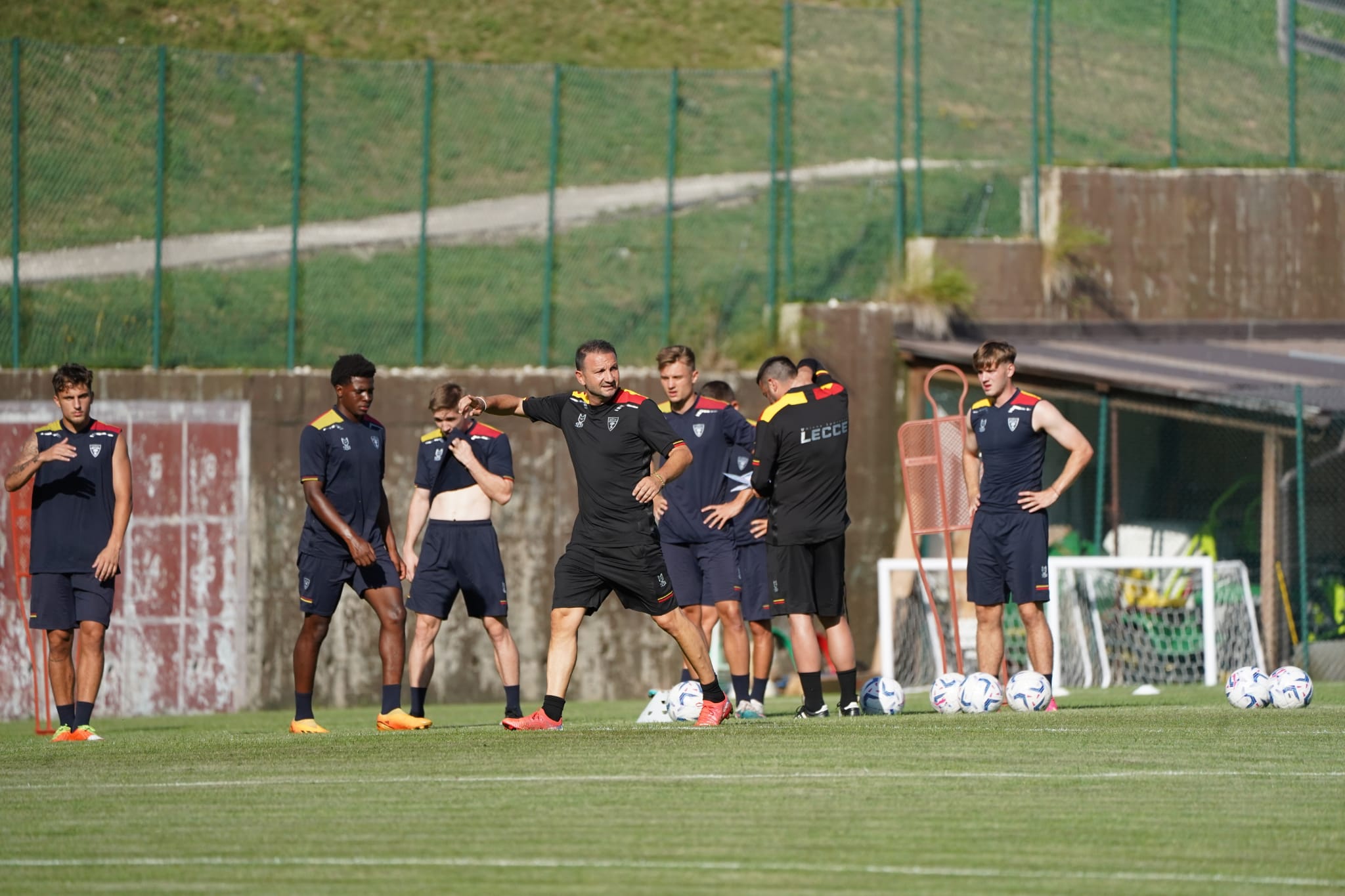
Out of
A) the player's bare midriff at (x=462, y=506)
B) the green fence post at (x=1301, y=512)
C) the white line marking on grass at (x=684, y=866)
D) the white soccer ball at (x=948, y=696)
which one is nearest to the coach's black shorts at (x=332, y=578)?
the player's bare midriff at (x=462, y=506)

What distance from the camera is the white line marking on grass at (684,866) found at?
18.1 feet

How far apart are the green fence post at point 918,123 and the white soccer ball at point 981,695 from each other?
35.6ft

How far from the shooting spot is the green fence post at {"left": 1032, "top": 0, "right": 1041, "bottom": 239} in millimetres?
21281

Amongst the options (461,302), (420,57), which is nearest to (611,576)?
(461,302)

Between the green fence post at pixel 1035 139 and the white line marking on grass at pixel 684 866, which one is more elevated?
the green fence post at pixel 1035 139

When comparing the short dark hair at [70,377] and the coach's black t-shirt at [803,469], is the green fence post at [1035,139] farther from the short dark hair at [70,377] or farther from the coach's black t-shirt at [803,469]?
the short dark hair at [70,377]

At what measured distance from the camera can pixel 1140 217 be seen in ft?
69.5

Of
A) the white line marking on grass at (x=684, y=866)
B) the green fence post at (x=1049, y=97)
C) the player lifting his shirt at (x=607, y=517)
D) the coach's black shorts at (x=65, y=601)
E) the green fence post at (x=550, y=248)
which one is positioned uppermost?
the green fence post at (x=1049, y=97)

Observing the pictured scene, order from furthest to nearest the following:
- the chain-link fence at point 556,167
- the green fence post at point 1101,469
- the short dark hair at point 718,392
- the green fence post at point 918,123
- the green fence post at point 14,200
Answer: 1. the green fence post at point 918,123
2. the chain-link fence at point 556,167
3. the green fence post at point 14,200
4. the green fence post at point 1101,469
5. the short dark hair at point 718,392

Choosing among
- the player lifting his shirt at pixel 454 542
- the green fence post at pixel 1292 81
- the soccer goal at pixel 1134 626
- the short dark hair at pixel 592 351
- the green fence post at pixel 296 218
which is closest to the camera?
the short dark hair at pixel 592 351

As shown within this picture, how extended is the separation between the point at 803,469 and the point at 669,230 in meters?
10.1

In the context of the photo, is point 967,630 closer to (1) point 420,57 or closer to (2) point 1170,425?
(2) point 1170,425

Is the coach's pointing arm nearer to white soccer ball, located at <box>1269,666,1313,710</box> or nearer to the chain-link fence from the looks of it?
white soccer ball, located at <box>1269,666,1313,710</box>

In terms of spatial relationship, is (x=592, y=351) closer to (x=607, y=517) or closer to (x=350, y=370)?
(x=607, y=517)
